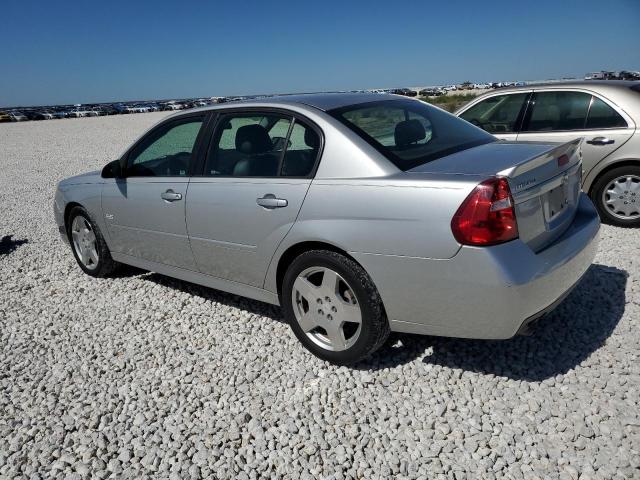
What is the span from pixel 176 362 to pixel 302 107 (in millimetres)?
1862

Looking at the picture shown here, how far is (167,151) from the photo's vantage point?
4242 mm

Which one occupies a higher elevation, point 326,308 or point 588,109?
point 588,109

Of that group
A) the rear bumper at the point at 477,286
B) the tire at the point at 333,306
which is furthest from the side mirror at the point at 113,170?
the rear bumper at the point at 477,286

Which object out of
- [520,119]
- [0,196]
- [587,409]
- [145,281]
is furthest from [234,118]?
[0,196]

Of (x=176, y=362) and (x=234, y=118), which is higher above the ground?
(x=234, y=118)

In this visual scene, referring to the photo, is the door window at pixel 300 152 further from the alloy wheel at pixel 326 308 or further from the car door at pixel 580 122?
the car door at pixel 580 122

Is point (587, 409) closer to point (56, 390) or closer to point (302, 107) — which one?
point (302, 107)

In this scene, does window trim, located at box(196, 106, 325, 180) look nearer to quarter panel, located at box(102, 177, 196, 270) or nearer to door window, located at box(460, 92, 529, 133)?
quarter panel, located at box(102, 177, 196, 270)

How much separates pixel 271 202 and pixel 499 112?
13.9ft

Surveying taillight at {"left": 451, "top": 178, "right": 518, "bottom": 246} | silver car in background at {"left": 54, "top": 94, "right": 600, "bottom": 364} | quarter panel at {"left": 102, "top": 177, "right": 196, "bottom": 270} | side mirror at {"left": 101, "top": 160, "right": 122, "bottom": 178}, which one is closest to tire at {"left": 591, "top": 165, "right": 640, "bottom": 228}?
silver car in background at {"left": 54, "top": 94, "right": 600, "bottom": 364}

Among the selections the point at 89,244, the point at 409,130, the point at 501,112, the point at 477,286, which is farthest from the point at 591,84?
the point at 89,244

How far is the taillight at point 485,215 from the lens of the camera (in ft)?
8.05

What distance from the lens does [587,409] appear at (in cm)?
265

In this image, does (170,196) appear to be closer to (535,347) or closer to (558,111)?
(535,347)
